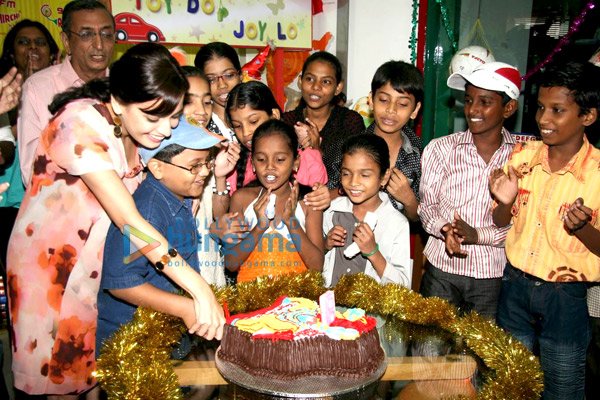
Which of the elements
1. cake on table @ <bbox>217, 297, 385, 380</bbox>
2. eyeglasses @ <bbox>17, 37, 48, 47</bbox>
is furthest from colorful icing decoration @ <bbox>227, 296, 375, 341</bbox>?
eyeglasses @ <bbox>17, 37, 48, 47</bbox>

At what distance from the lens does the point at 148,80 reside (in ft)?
5.78

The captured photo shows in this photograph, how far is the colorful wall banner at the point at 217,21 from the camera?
14.2 feet

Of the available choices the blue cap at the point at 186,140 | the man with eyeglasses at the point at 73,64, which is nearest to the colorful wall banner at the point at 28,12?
the man with eyeglasses at the point at 73,64

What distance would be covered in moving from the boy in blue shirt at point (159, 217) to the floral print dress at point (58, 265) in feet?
0.30

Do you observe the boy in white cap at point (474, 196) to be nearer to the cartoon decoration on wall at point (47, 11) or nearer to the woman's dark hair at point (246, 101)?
the woman's dark hair at point (246, 101)

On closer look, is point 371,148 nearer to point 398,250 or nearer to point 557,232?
point 398,250

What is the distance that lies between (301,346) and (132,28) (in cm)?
353

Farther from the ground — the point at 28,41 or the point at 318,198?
the point at 28,41

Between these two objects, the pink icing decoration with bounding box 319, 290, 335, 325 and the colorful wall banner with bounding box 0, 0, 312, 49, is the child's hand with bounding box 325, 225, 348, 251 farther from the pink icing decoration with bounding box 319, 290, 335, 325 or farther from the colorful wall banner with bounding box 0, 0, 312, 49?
the colorful wall banner with bounding box 0, 0, 312, 49

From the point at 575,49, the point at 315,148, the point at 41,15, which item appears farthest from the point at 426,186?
the point at 41,15

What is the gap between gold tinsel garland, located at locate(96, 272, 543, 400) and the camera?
146 centimetres

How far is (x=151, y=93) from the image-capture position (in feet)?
5.78

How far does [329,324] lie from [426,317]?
1.40 feet

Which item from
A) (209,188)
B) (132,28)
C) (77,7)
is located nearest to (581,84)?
(209,188)
